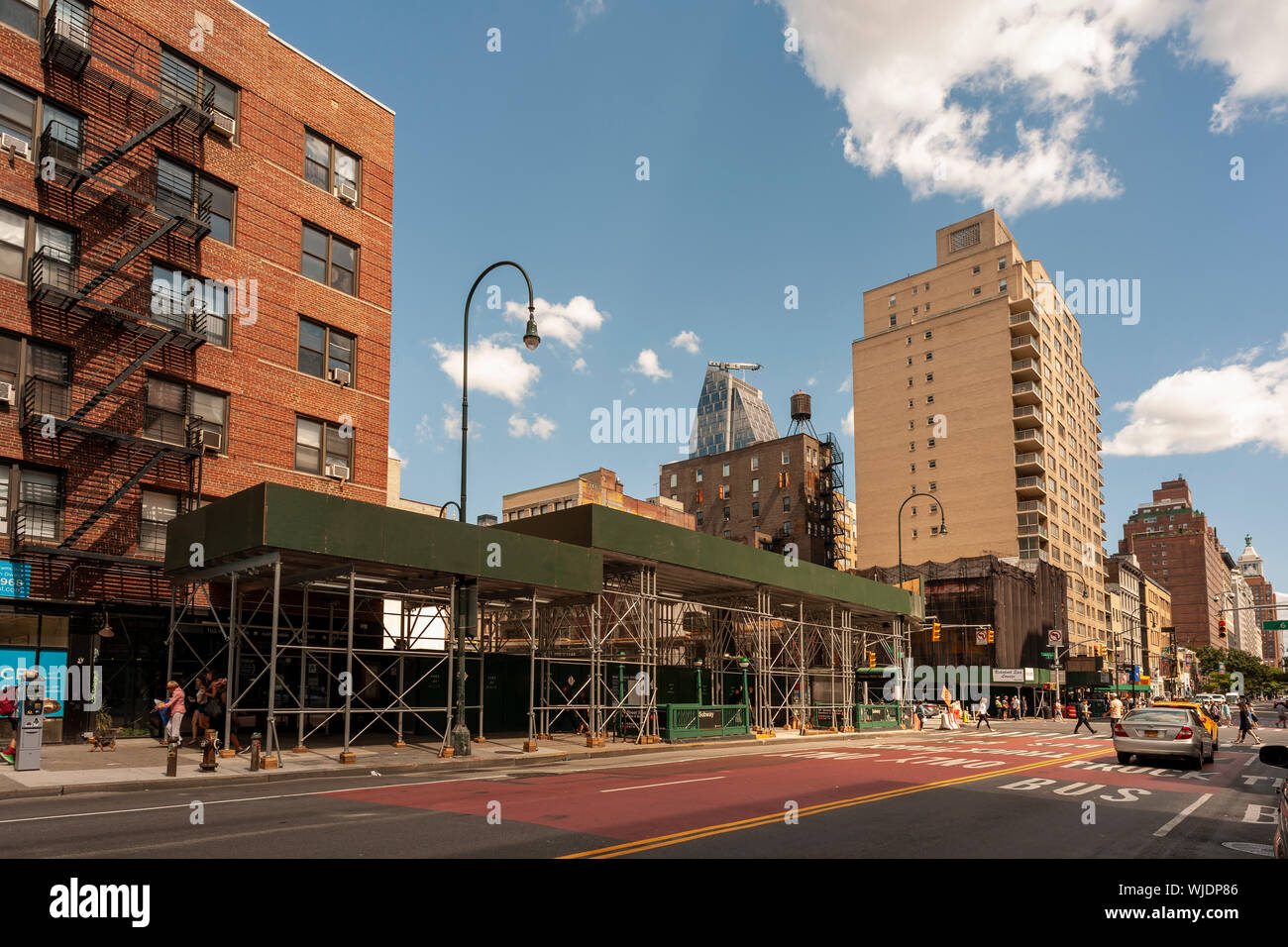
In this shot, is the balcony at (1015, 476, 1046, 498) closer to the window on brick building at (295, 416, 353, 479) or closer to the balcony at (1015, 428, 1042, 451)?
the balcony at (1015, 428, 1042, 451)

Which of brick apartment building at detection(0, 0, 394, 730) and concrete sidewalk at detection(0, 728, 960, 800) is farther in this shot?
brick apartment building at detection(0, 0, 394, 730)

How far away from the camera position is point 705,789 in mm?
15547

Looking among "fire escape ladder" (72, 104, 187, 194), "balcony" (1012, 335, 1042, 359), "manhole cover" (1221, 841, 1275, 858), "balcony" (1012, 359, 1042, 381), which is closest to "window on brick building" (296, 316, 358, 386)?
"fire escape ladder" (72, 104, 187, 194)

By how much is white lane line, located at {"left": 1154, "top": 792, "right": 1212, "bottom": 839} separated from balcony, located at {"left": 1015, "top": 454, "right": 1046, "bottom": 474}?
78.3m

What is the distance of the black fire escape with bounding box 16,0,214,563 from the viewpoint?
2408cm

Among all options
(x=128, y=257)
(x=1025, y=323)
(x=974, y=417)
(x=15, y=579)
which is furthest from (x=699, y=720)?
(x=1025, y=323)

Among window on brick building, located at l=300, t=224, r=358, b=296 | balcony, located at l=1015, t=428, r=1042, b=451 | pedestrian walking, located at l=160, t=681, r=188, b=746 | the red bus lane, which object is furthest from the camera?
balcony, located at l=1015, t=428, r=1042, b=451

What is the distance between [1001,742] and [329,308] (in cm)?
2893

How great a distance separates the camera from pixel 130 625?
2489 centimetres

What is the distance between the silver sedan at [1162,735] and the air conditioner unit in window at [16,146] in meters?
31.8

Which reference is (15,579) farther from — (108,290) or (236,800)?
(236,800)

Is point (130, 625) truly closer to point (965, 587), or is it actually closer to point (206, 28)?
point (206, 28)

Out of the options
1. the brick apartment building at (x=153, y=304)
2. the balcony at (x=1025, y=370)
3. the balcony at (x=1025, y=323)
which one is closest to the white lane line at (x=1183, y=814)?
the brick apartment building at (x=153, y=304)
